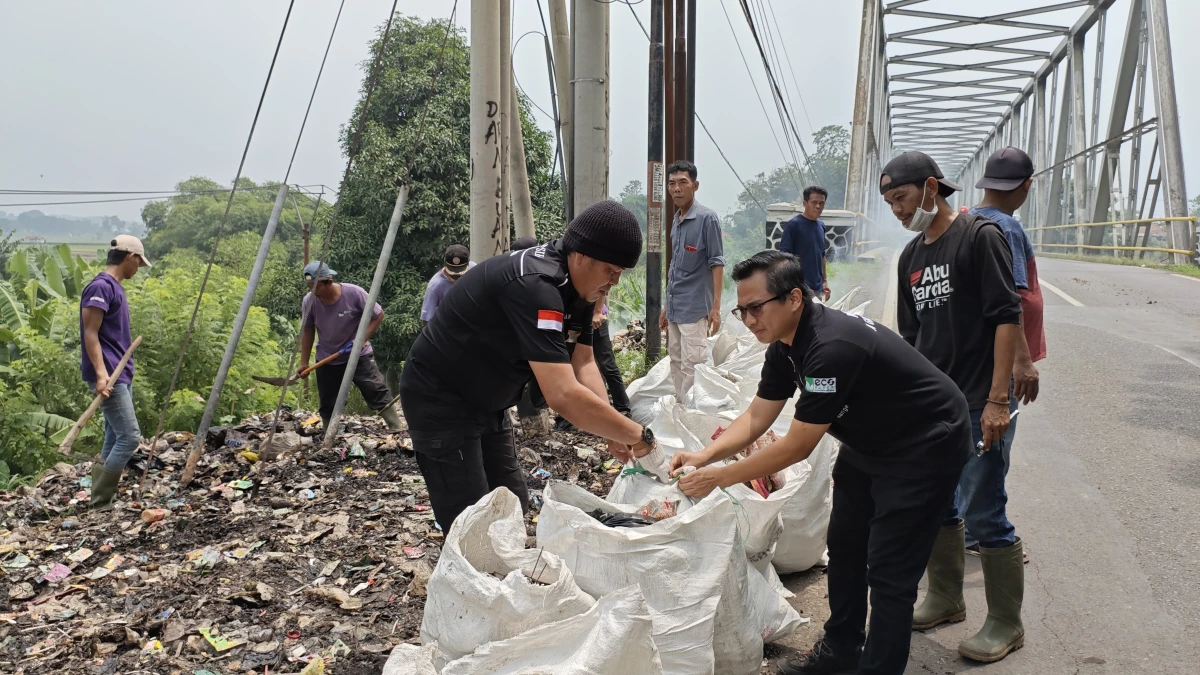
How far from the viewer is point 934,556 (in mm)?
3225

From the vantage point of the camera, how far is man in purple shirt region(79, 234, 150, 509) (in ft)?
17.1

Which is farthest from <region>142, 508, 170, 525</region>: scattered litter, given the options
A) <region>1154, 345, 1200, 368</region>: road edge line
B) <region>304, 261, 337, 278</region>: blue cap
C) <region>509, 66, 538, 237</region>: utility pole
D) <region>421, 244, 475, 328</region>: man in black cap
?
<region>1154, 345, 1200, 368</region>: road edge line

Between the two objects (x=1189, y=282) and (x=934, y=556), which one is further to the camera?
(x=1189, y=282)

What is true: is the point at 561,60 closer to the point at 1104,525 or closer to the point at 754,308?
the point at 1104,525

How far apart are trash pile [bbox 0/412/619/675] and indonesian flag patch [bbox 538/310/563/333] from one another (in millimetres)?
1407

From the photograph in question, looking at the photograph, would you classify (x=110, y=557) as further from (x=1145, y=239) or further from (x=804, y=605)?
(x=1145, y=239)

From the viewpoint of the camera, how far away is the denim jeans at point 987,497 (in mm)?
2959

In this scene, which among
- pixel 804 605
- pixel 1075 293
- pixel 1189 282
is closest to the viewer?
pixel 804 605

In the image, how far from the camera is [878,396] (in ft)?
8.02

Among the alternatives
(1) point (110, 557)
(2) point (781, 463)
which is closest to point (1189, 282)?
(2) point (781, 463)

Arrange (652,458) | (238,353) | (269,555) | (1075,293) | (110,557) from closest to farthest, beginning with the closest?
(652,458) → (269,555) → (110,557) → (238,353) → (1075,293)

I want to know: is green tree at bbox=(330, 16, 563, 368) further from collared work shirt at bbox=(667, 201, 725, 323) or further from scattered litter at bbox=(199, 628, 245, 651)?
scattered litter at bbox=(199, 628, 245, 651)

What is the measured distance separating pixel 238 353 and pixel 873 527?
8.93 m

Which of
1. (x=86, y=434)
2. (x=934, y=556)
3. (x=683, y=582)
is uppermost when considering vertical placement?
(x=683, y=582)
